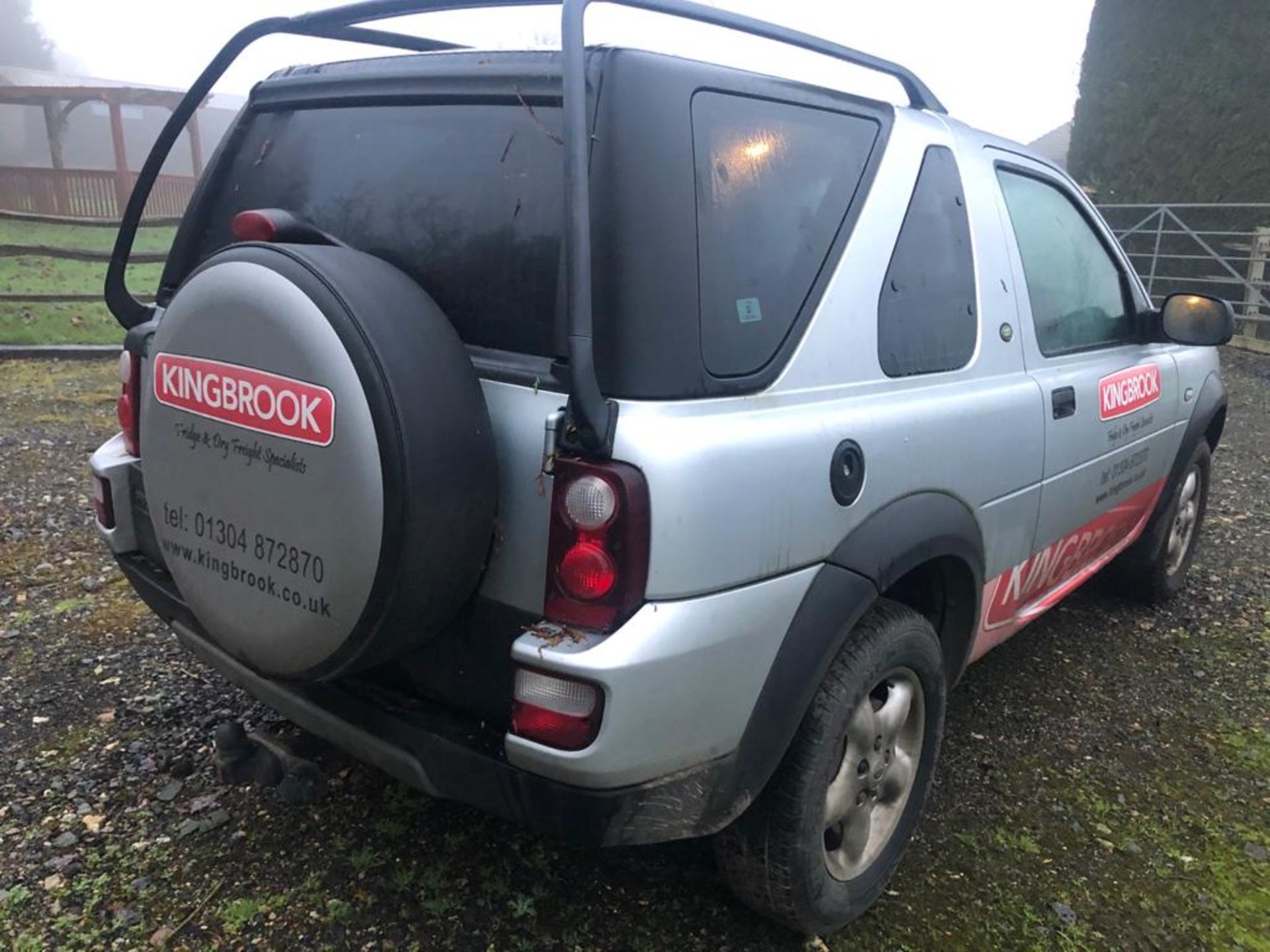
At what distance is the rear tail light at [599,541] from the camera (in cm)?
165

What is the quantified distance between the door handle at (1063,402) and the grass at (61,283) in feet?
30.3

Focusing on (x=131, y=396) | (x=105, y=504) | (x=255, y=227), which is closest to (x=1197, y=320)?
(x=255, y=227)

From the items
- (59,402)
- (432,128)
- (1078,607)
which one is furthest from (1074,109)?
(432,128)

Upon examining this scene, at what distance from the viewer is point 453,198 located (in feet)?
6.71

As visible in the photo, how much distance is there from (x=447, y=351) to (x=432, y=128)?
0.64 meters

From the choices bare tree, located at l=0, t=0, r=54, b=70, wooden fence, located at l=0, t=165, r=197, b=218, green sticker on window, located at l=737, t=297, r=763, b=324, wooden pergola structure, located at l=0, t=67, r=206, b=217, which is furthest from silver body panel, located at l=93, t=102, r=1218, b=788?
bare tree, located at l=0, t=0, r=54, b=70

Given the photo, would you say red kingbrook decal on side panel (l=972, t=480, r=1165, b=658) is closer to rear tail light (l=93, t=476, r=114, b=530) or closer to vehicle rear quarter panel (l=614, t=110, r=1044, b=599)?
vehicle rear quarter panel (l=614, t=110, r=1044, b=599)

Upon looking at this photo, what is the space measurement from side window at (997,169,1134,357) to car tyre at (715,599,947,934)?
1.19m

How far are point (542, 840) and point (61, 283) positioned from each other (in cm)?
1254

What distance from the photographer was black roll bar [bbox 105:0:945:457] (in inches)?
63.0

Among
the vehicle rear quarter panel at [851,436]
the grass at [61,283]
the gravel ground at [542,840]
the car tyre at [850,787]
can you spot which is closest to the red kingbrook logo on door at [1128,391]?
the vehicle rear quarter panel at [851,436]

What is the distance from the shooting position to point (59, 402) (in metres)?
7.01

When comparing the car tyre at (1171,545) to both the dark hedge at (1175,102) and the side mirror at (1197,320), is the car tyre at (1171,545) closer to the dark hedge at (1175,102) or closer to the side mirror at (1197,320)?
the side mirror at (1197,320)

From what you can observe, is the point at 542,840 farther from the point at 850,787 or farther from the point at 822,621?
the point at 822,621
